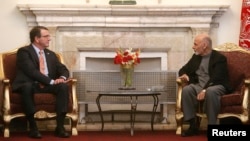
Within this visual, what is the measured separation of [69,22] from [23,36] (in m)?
0.59

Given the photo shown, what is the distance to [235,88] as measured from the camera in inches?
208

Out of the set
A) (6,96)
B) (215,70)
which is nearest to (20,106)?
(6,96)

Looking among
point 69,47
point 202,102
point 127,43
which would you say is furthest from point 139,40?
point 202,102

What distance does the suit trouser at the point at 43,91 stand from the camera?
4859mm

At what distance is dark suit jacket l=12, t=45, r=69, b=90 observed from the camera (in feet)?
16.4

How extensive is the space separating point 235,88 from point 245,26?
0.81 meters

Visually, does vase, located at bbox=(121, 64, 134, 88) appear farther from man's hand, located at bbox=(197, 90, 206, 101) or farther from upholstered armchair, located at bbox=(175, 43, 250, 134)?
man's hand, located at bbox=(197, 90, 206, 101)

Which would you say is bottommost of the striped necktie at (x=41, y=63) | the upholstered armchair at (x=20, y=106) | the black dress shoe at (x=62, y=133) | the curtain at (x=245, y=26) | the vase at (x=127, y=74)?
the black dress shoe at (x=62, y=133)

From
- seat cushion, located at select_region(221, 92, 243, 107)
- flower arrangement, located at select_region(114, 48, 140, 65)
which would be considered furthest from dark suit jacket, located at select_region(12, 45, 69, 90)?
seat cushion, located at select_region(221, 92, 243, 107)

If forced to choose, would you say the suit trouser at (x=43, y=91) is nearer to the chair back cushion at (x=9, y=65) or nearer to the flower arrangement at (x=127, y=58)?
the chair back cushion at (x=9, y=65)

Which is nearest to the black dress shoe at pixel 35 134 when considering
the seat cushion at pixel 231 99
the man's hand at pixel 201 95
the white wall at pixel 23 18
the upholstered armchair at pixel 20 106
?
the upholstered armchair at pixel 20 106

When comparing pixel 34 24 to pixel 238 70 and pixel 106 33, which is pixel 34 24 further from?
pixel 238 70

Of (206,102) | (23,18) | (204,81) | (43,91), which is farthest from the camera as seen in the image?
(23,18)

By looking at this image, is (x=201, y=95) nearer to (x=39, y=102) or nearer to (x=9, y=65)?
(x=39, y=102)
